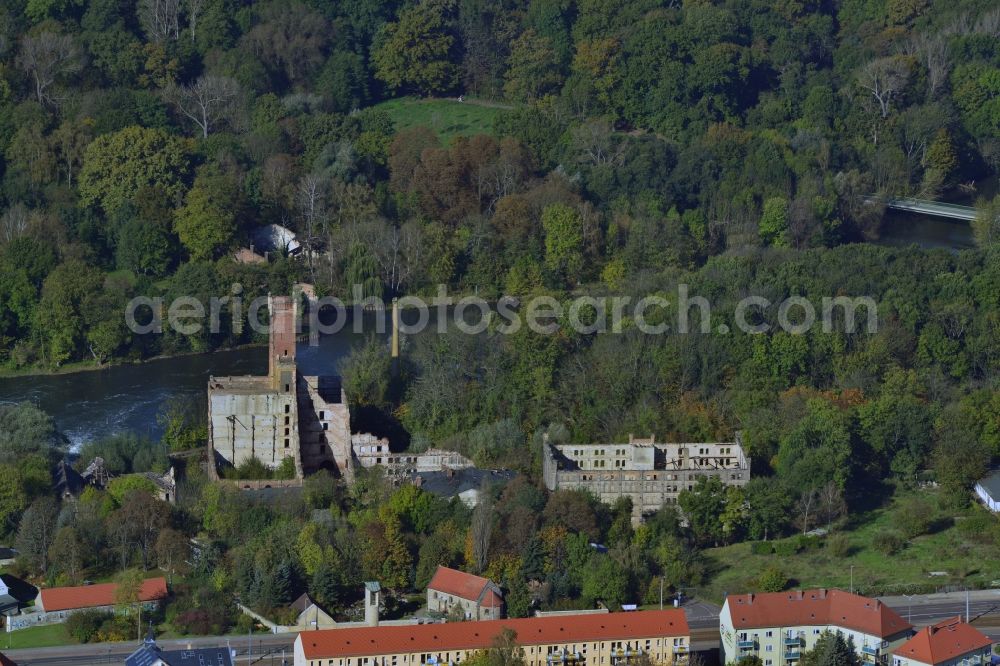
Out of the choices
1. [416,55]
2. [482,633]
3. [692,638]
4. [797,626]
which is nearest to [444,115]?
[416,55]

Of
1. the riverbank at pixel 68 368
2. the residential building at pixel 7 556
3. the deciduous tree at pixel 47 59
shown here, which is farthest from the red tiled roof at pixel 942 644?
the deciduous tree at pixel 47 59

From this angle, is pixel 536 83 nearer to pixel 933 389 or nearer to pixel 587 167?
pixel 587 167

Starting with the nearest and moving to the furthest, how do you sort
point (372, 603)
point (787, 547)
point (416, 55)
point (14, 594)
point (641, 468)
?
point (372, 603)
point (14, 594)
point (787, 547)
point (641, 468)
point (416, 55)

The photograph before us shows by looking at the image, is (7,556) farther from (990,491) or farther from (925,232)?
(925,232)

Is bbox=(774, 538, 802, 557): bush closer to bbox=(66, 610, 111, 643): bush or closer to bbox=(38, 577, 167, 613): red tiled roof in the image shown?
bbox=(38, 577, 167, 613): red tiled roof

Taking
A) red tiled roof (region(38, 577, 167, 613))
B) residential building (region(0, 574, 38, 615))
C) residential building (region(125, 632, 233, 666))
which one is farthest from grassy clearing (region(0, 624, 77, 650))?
residential building (region(125, 632, 233, 666))

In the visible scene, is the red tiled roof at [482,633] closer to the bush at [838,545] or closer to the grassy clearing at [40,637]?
the grassy clearing at [40,637]
